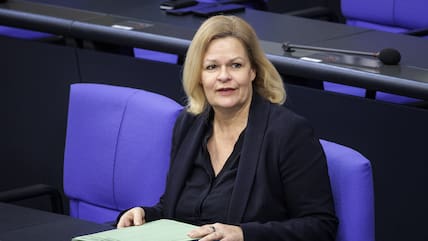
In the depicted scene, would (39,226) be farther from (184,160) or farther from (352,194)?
(352,194)

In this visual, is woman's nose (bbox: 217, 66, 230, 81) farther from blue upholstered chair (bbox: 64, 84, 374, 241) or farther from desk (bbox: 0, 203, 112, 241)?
desk (bbox: 0, 203, 112, 241)

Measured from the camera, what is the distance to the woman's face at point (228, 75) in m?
3.31

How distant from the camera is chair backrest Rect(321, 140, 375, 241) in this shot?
3066 mm

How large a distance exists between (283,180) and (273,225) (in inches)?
5.5

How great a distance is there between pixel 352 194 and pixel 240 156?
0.37 meters

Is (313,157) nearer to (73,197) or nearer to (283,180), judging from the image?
(283,180)

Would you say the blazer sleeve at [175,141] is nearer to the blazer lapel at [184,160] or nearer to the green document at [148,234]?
the blazer lapel at [184,160]

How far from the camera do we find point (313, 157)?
3.14m

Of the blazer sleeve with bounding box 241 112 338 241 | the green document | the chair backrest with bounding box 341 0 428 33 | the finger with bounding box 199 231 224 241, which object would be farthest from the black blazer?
the chair backrest with bounding box 341 0 428 33

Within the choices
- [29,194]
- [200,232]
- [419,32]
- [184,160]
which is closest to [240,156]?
[184,160]

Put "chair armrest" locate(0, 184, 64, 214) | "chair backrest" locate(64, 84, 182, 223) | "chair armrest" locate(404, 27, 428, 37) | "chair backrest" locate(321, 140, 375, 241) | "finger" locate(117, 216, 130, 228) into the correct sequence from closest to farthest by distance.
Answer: "chair backrest" locate(321, 140, 375, 241)
"finger" locate(117, 216, 130, 228)
"chair backrest" locate(64, 84, 182, 223)
"chair armrest" locate(0, 184, 64, 214)
"chair armrest" locate(404, 27, 428, 37)

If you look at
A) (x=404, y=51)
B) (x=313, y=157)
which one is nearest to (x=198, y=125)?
(x=313, y=157)

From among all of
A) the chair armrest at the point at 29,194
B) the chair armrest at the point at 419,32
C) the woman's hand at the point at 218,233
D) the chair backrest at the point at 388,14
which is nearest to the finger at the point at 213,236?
the woman's hand at the point at 218,233

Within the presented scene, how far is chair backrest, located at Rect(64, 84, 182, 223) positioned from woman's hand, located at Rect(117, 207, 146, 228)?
0.25 metres
